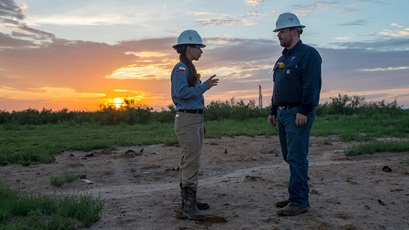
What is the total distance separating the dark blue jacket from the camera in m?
5.29

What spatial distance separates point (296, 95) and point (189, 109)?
123 centimetres

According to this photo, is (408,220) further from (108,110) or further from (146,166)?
(108,110)

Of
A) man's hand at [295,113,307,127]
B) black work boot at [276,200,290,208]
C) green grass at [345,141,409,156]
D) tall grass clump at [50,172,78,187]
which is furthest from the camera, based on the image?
green grass at [345,141,409,156]

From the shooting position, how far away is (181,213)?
5.74 meters

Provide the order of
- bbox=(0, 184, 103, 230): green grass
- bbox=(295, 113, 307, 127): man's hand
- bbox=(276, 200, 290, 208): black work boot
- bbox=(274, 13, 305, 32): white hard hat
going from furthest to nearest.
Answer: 1. bbox=(276, 200, 290, 208): black work boot
2. bbox=(274, 13, 305, 32): white hard hat
3. bbox=(295, 113, 307, 127): man's hand
4. bbox=(0, 184, 103, 230): green grass

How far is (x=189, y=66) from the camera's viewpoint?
5.41 m

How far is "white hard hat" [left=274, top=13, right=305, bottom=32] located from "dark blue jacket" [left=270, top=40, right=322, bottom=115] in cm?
25

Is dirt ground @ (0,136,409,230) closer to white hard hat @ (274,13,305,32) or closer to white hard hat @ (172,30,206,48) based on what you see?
white hard hat @ (172,30,206,48)

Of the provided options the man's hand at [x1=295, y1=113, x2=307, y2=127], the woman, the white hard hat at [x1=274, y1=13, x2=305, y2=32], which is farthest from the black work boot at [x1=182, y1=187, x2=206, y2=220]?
the white hard hat at [x1=274, y1=13, x2=305, y2=32]

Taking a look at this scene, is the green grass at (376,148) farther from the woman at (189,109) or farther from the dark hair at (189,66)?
the dark hair at (189,66)

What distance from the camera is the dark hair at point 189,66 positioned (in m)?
5.38

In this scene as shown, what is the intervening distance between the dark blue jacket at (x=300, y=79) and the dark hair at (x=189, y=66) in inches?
39.3

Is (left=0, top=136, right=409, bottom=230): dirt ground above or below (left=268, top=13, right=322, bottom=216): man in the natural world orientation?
below

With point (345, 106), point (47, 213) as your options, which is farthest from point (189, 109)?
point (345, 106)
